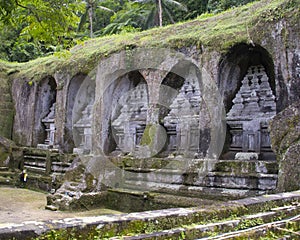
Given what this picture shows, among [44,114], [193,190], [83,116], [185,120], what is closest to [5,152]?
[44,114]

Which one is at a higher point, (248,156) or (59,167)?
(248,156)

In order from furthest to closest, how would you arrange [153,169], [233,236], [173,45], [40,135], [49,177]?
[40,135] → [49,177] → [173,45] → [153,169] → [233,236]

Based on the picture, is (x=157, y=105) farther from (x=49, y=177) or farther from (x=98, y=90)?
(x=49, y=177)

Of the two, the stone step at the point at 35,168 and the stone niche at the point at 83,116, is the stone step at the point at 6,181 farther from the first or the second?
the stone niche at the point at 83,116

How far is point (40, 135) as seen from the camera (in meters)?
19.5

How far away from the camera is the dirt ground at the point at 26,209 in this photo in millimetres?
9125

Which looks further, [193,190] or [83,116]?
[83,116]

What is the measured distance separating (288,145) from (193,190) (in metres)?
2.88

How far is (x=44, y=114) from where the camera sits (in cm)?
1961

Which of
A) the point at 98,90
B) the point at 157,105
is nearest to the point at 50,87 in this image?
the point at 98,90

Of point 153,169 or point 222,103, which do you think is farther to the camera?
point 222,103

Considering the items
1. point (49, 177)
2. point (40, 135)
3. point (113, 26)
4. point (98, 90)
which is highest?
point (113, 26)

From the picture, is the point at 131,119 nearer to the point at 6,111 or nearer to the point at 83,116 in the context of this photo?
the point at 83,116

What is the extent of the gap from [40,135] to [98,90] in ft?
18.1
